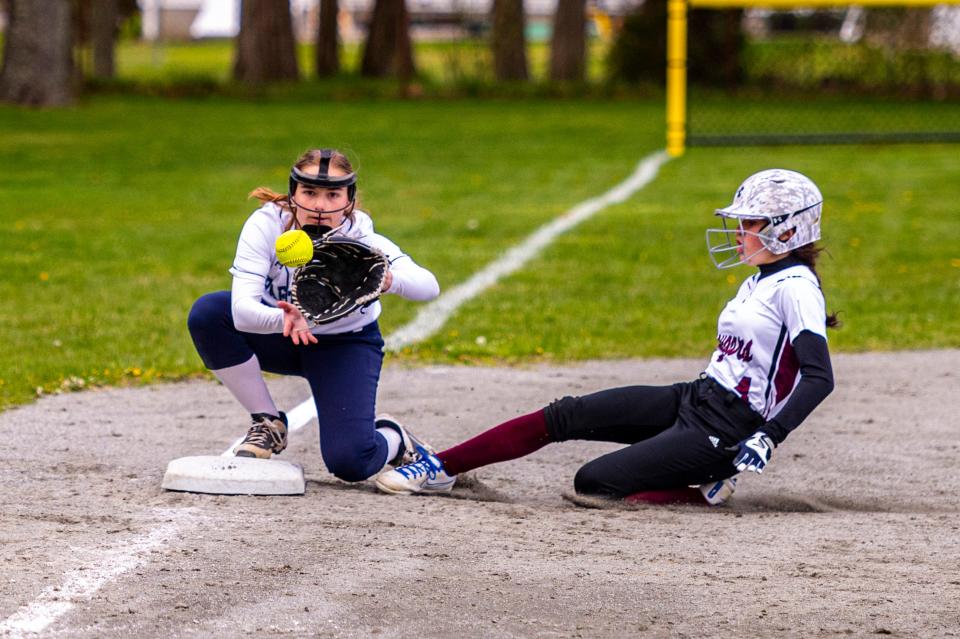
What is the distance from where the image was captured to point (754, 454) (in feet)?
16.5

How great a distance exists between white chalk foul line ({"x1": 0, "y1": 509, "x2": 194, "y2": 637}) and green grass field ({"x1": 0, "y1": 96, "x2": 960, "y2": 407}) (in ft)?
7.72

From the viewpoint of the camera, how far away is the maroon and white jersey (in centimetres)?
532

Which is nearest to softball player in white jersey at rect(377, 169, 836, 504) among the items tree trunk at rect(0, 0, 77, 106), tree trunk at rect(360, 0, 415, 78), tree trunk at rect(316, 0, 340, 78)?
tree trunk at rect(0, 0, 77, 106)

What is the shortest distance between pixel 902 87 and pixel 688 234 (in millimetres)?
13627

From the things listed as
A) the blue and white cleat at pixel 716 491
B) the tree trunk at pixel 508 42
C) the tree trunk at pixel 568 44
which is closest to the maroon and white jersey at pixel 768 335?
the blue and white cleat at pixel 716 491

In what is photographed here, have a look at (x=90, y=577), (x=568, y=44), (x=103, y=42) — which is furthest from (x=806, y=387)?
(x=103, y=42)

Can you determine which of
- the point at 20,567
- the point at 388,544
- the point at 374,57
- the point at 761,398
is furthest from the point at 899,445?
the point at 374,57

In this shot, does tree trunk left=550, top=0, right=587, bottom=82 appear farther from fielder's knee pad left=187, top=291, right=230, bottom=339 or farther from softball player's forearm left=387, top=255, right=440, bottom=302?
softball player's forearm left=387, top=255, right=440, bottom=302

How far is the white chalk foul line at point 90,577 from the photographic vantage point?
13.0 feet

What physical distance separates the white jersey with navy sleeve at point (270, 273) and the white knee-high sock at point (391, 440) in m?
0.45

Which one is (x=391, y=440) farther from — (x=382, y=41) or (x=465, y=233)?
(x=382, y=41)

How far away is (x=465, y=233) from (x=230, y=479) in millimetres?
7632

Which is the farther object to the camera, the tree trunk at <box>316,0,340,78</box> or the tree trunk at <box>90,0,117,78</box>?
the tree trunk at <box>90,0,117,78</box>

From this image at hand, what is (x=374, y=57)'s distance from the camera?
39.1m
